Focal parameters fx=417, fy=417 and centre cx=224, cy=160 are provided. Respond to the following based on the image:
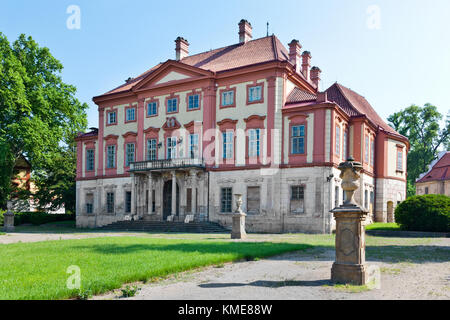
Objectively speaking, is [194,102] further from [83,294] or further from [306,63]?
[83,294]

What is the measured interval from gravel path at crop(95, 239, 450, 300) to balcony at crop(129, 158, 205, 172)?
18989mm

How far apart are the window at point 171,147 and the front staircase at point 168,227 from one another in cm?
537

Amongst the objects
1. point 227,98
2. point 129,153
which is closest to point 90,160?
point 129,153

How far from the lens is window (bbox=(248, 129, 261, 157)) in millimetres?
28766

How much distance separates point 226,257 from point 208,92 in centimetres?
2067

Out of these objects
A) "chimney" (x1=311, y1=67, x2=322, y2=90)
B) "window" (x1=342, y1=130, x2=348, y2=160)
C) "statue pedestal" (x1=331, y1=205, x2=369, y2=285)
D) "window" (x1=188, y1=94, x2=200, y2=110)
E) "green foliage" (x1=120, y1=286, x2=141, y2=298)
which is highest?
"chimney" (x1=311, y1=67, x2=322, y2=90)

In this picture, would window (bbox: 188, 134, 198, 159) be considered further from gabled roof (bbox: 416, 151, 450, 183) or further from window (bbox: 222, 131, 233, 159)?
gabled roof (bbox: 416, 151, 450, 183)

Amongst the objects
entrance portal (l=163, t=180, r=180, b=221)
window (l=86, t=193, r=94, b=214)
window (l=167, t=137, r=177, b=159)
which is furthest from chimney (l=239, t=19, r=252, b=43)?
window (l=86, t=193, r=94, b=214)

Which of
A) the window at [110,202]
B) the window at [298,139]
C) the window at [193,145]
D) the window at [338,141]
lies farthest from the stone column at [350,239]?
the window at [110,202]

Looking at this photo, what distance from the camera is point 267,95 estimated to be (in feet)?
93.8

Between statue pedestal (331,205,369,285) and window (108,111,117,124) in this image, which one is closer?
statue pedestal (331,205,369,285)

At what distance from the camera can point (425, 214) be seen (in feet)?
72.1
